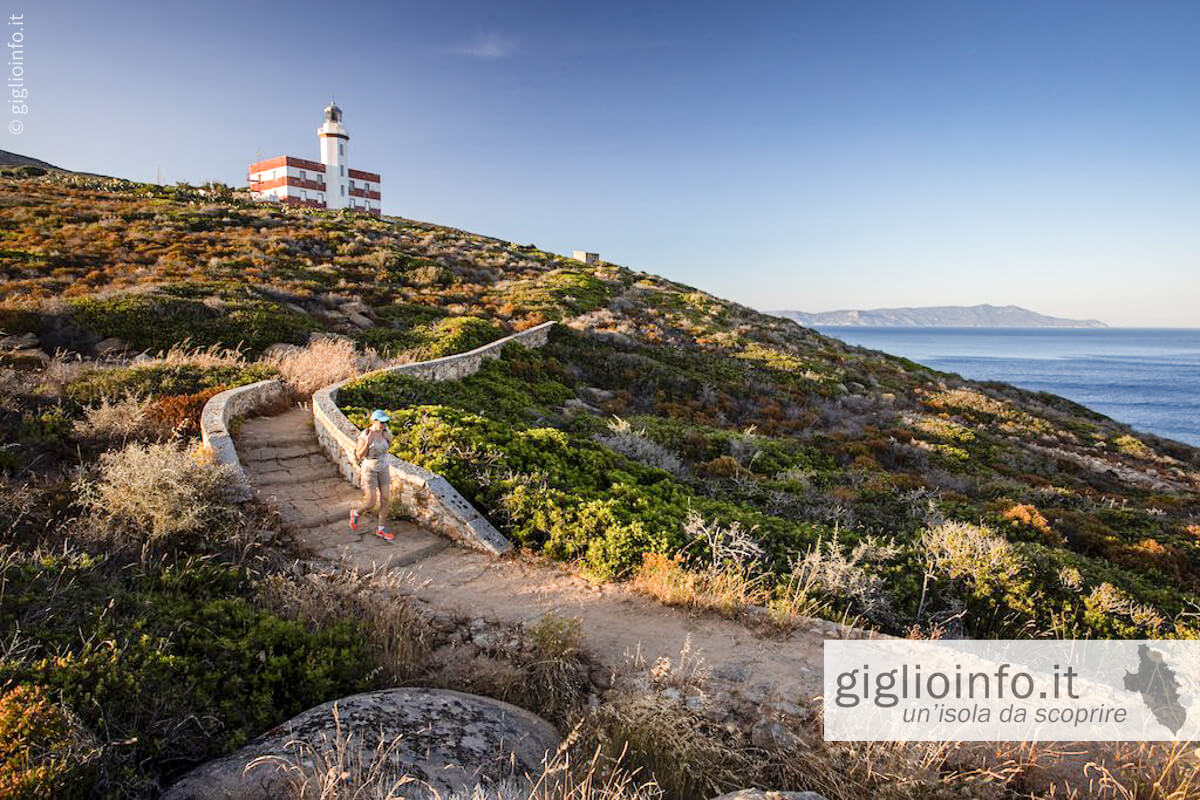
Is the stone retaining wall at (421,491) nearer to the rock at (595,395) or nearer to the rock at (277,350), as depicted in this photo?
the rock at (277,350)

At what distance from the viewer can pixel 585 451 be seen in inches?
366

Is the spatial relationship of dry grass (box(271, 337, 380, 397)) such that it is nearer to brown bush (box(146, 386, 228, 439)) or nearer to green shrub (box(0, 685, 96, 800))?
brown bush (box(146, 386, 228, 439))

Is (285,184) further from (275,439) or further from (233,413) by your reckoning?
(275,439)

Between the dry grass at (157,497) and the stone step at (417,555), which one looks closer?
the dry grass at (157,497)

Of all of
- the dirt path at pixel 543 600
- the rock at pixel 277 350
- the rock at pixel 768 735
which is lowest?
the rock at pixel 768 735

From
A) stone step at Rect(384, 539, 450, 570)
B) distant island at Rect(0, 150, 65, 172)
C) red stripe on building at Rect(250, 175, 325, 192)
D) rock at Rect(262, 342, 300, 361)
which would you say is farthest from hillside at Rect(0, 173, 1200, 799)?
distant island at Rect(0, 150, 65, 172)

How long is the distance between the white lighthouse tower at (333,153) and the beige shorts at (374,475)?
236 ft

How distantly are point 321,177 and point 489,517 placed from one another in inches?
2894

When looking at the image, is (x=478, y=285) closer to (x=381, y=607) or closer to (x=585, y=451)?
(x=585, y=451)

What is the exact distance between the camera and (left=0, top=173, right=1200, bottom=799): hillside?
12.0 feet

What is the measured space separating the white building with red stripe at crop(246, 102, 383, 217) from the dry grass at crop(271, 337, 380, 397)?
55729 mm

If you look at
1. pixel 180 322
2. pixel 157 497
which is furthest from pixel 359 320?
pixel 157 497

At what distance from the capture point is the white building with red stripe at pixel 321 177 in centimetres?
6462

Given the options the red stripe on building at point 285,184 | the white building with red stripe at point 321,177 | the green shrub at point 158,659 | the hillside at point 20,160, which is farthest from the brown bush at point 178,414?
the hillside at point 20,160
